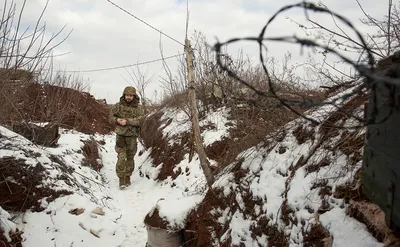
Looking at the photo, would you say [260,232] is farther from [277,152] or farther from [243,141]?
[243,141]

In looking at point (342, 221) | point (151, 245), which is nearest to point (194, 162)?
point (151, 245)

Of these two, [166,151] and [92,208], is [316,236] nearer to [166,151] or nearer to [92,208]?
[92,208]

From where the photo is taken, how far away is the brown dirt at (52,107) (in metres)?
4.28

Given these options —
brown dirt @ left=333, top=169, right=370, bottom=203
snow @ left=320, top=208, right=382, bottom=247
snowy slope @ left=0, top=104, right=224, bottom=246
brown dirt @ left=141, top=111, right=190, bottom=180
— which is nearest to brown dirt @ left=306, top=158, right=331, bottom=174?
brown dirt @ left=333, top=169, right=370, bottom=203

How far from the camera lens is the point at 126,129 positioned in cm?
628

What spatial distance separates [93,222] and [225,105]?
14.8ft

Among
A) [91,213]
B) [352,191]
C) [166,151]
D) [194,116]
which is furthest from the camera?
[166,151]

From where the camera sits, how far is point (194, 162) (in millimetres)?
6066

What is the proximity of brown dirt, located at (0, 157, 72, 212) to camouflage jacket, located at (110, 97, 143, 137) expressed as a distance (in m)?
2.24

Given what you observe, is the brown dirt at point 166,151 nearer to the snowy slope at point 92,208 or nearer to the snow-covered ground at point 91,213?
the snowy slope at point 92,208

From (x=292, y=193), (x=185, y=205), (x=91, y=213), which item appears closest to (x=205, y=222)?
(x=185, y=205)

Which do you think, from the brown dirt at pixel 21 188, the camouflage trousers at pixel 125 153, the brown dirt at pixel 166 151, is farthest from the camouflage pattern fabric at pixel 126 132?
the brown dirt at pixel 21 188

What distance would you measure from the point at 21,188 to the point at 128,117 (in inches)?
114

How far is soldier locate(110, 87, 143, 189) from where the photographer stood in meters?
6.25
